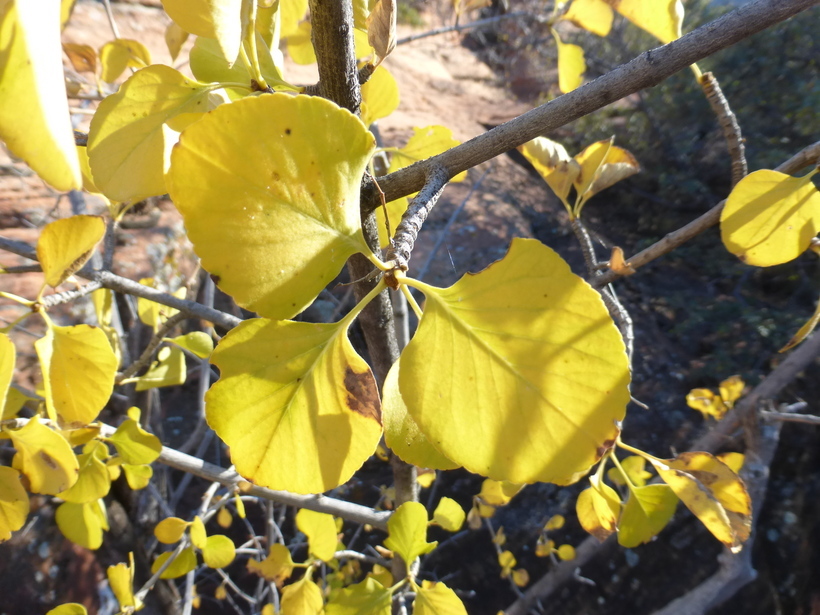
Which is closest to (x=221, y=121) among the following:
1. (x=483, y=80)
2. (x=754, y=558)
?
(x=754, y=558)

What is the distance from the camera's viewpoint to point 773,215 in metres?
0.30

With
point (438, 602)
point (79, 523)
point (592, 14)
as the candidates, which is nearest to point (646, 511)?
point (438, 602)

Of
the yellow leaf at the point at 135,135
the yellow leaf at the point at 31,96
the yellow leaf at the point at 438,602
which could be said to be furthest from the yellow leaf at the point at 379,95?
the yellow leaf at the point at 438,602

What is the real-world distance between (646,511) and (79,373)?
1.68ft

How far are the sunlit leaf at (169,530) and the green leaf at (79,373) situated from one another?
34 centimetres

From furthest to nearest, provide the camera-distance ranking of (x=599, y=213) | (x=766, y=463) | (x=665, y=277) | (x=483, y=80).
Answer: (x=483, y=80), (x=599, y=213), (x=665, y=277), (x=766, y=463)

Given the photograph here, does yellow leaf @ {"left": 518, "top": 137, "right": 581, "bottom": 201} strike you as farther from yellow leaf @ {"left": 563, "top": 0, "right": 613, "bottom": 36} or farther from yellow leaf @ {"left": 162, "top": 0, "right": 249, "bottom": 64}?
yellow leaf @ {"left": 162, "top": 0, "right": 249, "bottom": 64}

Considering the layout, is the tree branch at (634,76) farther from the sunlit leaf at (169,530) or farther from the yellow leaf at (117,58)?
the sunlit leaf at (169,530)

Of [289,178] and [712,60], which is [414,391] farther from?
[712,60]

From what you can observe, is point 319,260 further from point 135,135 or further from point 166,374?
point 166,374

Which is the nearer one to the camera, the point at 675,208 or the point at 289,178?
the point at 289,178

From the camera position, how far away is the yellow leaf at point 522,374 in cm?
17

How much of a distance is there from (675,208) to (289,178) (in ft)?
8.73

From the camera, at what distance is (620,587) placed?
130 cm
